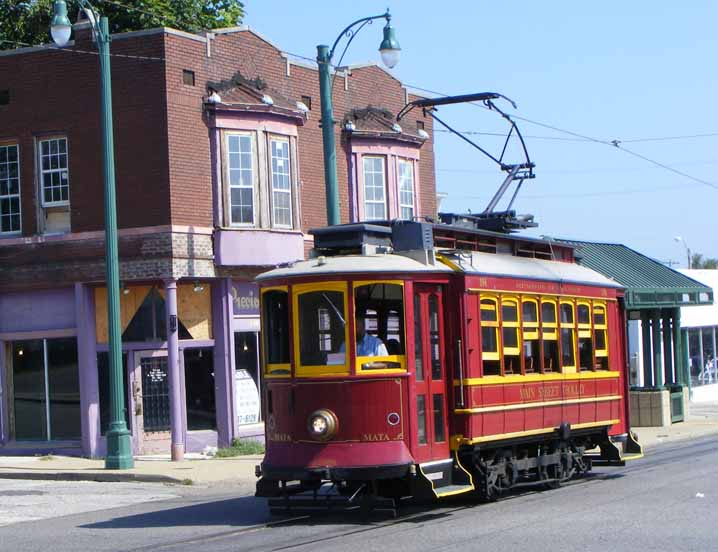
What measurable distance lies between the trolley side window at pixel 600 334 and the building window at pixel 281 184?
9373 millimetres

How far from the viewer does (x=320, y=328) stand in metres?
13.8

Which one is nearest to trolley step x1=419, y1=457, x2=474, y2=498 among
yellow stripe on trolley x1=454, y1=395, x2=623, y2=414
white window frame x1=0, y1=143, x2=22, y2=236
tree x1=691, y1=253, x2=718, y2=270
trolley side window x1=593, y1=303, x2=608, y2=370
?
yellow stripe on trolley x1=454, y1=395, x2=623, y2=414

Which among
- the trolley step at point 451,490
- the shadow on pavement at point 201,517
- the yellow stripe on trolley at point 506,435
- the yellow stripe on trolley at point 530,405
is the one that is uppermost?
the yellow stripe on trolley at point 530,405

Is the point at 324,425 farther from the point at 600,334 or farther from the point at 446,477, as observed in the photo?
the point at 600,334

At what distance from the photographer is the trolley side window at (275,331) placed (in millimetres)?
13906

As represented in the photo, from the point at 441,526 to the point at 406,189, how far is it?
1735cm

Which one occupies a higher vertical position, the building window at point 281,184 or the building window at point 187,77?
the building window at point 187,77

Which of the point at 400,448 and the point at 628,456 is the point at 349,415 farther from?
the point at 628,456

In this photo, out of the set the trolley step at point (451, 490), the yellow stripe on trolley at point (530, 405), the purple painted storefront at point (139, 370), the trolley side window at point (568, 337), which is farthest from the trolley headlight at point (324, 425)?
the purple painted storefront at point (139, 370)

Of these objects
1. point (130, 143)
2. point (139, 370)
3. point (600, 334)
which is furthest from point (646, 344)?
point (130, 143)

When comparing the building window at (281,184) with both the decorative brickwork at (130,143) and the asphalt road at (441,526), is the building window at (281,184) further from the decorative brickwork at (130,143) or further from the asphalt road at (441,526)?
the asphalt road at (441,526)

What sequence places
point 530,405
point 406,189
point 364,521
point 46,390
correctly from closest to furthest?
point 364,521, point 530,405, point 46,390, point 406,189

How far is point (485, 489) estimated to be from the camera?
14.8m

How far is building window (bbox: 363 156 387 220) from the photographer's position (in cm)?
2881
